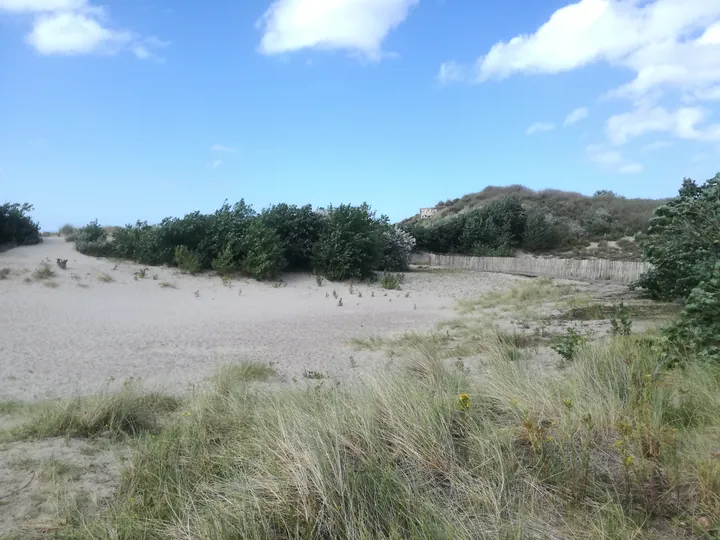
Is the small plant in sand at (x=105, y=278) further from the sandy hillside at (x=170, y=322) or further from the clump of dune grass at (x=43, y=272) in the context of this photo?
the clump of dune grass at (x=43, y=272)

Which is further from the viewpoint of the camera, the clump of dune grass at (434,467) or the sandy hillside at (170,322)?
the sandy hillside at (170,322)

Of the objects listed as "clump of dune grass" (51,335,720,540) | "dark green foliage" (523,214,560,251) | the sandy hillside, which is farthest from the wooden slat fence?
"clump of dune grass" (51,335,720,540)

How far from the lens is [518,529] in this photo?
2678 mm

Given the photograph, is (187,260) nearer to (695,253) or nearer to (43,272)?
(43,272)

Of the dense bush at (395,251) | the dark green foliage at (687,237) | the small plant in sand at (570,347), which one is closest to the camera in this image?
the small plant in sand at (570,347)

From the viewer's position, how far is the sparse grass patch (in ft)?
21.4

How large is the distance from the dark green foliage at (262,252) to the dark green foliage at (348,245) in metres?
1.88

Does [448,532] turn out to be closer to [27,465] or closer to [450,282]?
[27,465]

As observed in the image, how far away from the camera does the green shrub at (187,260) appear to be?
2009 cm

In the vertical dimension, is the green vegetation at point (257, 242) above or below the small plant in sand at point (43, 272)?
above

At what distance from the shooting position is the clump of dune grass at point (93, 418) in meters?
5.11

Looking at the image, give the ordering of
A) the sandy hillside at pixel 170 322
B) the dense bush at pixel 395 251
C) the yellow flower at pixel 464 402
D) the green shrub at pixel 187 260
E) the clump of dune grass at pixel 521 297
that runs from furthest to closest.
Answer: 1. the dense bush at pixel 395 251
2. the green shrub at pixel 187 260
3. the clump of dune grass at pixel 521 297
4. the sandy hillside at pixel 170 322
5. the yellow flower at pixel 464 402

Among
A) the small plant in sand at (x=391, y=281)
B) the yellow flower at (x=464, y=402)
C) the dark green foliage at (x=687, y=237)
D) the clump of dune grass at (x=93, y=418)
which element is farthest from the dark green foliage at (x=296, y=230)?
the yellow flower at (x=464, y=402)

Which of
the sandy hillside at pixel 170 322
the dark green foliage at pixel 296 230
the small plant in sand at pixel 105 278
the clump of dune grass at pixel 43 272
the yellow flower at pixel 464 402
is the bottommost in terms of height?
the sandy hillside at pixel 170 322
